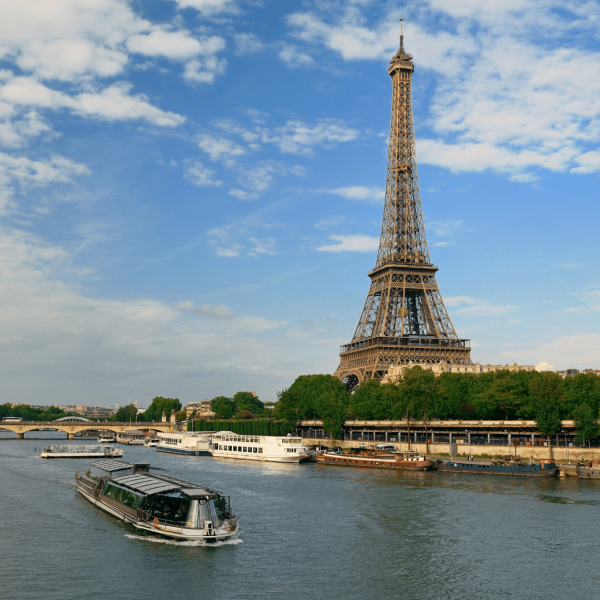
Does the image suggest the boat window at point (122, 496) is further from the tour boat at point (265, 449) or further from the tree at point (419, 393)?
the tree at point (419, 393)

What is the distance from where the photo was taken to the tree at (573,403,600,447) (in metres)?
87.6

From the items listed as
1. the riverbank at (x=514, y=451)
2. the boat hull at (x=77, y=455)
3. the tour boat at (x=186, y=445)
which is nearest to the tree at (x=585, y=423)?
the riverbank at (x=514, y=451)

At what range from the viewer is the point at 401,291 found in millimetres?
144500

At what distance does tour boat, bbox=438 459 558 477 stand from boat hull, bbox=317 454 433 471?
260 cm

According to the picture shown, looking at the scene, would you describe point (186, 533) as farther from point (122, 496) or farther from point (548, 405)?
point (548, 405)

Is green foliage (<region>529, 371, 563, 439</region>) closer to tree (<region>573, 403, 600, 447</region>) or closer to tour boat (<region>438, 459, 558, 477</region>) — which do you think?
tree (<region>573, 403, 600, 447</region>)

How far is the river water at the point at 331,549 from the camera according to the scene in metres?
33.6

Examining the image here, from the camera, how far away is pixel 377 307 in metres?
149

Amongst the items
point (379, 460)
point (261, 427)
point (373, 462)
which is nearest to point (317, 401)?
point (261, 427)

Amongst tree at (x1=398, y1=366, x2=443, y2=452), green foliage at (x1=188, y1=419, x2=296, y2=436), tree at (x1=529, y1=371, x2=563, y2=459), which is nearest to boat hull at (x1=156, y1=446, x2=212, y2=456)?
green foliage at (x1=188, y1=419, x2=296, y2=436)

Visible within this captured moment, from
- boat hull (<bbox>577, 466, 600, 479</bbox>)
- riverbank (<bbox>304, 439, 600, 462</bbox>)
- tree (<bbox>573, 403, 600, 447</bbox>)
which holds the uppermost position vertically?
tree (<bbox>573, 403, 600, 447</bbox>)

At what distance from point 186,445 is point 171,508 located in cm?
9106

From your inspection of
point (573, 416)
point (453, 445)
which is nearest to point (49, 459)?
point (453, 445)

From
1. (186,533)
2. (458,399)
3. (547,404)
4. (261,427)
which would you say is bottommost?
(186,533)
